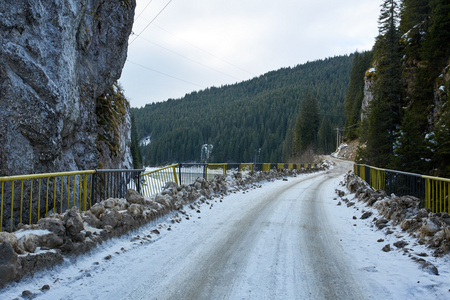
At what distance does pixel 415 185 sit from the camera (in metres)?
7.59

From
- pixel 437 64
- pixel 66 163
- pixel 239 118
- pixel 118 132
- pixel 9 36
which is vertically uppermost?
pixel 239 118

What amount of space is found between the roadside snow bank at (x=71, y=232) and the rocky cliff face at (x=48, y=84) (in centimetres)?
262

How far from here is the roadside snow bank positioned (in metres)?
3.60

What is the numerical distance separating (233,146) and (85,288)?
11961cm

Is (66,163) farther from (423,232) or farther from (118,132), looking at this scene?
(423,232)

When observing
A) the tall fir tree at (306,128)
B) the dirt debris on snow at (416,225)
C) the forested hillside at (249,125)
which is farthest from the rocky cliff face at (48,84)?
the forested hillside at (249,125)

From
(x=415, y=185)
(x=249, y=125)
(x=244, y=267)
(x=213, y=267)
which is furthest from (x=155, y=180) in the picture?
(x=249, y=125)

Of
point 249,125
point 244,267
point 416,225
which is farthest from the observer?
point 249,125

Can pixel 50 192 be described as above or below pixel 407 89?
below

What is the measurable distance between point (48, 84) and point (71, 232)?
4.53m

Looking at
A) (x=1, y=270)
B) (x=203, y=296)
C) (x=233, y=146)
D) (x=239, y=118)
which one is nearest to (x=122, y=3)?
(x=1, y=270)

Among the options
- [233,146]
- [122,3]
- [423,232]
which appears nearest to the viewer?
[423,232]

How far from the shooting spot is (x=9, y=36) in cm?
652

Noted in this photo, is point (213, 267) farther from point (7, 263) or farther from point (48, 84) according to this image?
point (48, 84)
